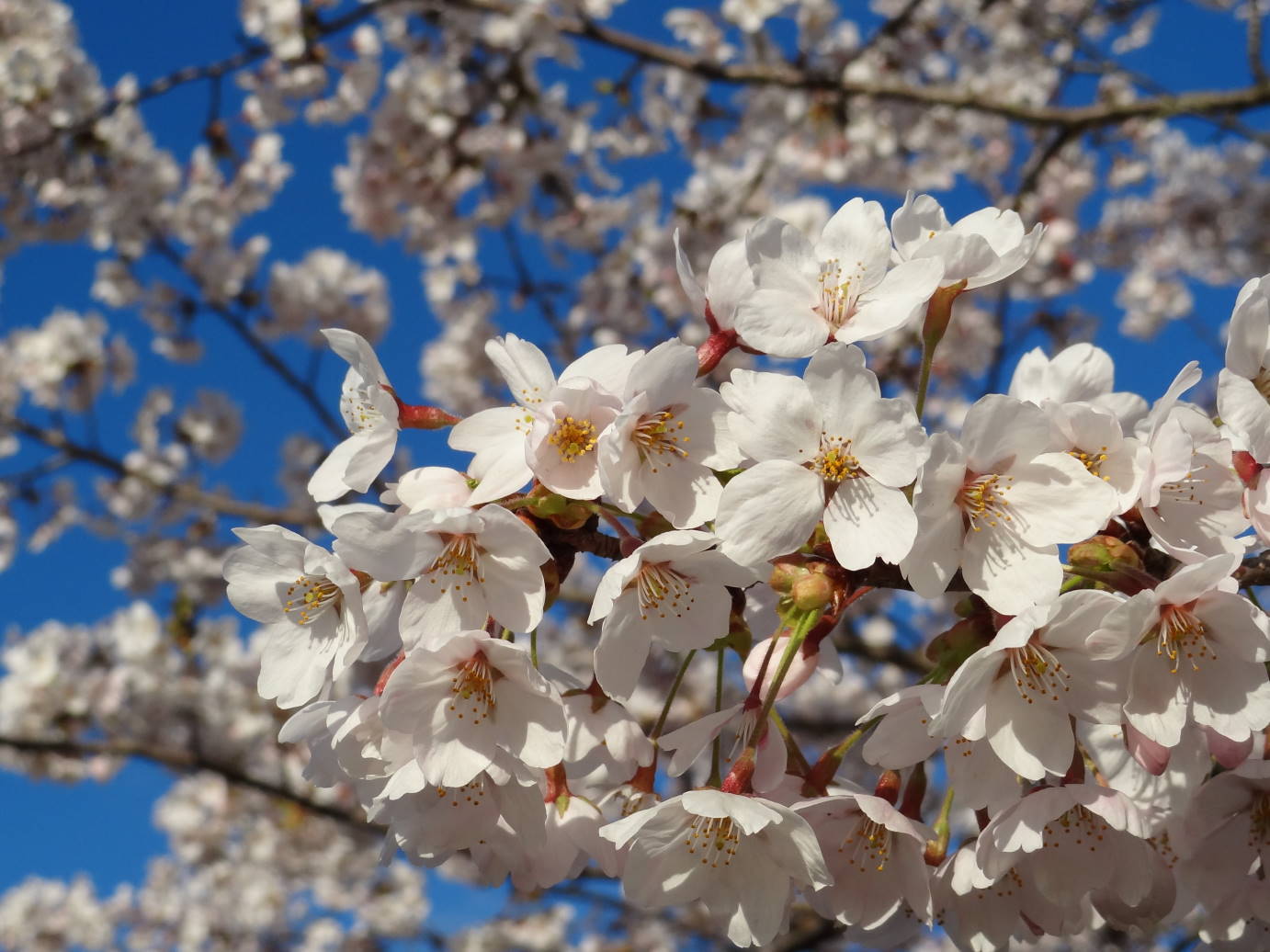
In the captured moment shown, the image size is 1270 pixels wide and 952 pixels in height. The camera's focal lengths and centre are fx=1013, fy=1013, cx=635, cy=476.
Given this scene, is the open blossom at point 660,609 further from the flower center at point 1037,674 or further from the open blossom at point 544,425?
the flower center at point 1037,674

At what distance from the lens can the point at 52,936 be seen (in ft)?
44.1

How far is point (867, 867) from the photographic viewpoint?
1.50 meters

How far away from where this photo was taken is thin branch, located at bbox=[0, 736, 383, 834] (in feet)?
13.7

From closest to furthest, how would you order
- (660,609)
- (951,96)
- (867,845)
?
(660,609), (867,845), (951,96)

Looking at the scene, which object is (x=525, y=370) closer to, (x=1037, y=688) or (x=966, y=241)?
(x=966, y=241)

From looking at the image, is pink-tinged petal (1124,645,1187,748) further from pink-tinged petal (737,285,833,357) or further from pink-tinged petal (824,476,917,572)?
pink-tinged petal (737,285,833,357)

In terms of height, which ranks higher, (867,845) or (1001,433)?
(1001,433)

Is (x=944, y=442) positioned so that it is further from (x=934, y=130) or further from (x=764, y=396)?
(x=934, y=130)

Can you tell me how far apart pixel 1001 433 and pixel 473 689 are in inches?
30.1

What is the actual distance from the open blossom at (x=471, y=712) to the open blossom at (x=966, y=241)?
835 millimetres

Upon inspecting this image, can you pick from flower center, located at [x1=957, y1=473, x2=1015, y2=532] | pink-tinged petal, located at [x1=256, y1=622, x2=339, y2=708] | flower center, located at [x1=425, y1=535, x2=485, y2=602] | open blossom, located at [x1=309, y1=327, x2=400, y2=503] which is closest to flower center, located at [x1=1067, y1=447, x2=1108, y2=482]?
flower center, located at [x1=957, y1=473, x2=1015, y2=532]

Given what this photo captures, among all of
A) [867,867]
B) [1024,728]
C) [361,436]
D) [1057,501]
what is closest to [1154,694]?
[1024,728]

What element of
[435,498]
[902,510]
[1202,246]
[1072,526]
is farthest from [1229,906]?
[1202,246]

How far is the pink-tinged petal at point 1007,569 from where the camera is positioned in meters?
1.26
